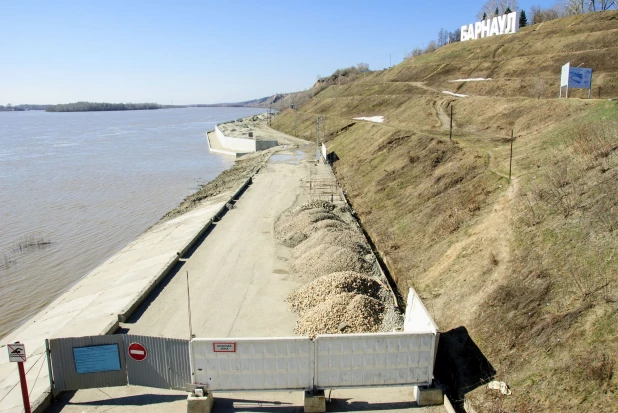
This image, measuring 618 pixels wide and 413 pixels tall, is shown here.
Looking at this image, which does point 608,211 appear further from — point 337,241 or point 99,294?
point 99,294

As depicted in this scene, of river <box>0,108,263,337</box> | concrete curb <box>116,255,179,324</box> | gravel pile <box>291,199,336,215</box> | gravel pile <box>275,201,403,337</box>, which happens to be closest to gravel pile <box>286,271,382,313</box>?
gravel pile <box>275,201,403,337</box>

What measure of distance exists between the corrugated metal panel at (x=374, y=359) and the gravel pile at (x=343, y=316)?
8.15 feet

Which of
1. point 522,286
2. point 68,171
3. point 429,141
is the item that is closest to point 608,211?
point 522,286

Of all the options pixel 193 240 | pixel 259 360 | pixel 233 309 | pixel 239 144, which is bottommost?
pixel 233 309

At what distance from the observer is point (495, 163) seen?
23703mm

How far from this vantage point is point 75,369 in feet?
35.7

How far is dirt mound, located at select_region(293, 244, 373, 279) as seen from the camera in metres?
17.9

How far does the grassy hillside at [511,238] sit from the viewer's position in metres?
10.3

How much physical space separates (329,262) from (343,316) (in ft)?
15.7

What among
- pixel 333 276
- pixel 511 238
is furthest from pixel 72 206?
pixel 511 238

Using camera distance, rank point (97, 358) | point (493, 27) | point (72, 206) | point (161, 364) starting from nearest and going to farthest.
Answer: point (161, 364) < point (97, 358) < point (72, 206) < point (493, 27)

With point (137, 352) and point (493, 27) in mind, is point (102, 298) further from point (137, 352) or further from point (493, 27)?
point (493, 27)

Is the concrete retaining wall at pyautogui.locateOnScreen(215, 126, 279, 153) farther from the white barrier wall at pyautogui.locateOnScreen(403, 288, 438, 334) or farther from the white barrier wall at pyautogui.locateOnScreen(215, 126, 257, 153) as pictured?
the white barrier wall at pyautogui.locateOnScreen(403, 288, 438, 334)

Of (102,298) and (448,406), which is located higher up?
(448,406)
